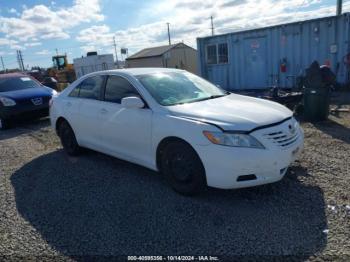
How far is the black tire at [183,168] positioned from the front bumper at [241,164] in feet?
0.40

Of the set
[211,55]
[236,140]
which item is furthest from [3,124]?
[211,55]

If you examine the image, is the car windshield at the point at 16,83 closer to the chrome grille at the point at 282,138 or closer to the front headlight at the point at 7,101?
the front headlight at the point at 7,101

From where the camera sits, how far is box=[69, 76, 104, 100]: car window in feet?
17.3

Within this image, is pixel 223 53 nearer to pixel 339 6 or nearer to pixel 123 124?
pixel 339 6

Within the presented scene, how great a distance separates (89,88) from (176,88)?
169 cm

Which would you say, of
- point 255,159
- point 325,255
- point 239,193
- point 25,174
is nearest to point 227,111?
point 255,159

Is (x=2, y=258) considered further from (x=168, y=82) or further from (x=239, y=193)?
(x=168, y=82)

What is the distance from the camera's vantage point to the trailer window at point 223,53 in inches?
582

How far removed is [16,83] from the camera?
10383mm

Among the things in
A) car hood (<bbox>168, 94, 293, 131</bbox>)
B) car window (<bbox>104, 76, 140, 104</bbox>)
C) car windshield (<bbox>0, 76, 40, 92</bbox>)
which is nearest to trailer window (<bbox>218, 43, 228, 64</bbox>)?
car windshield (<bbox>0, 76, 40, 92</bbox>)

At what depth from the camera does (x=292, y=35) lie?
12.6 metres

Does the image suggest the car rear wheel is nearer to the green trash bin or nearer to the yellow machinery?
the green trash bin

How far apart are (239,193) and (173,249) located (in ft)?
4.38

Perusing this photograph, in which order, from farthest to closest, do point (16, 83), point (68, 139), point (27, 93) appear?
point (16, 83) → point (27, 93) → point (68, 139)
